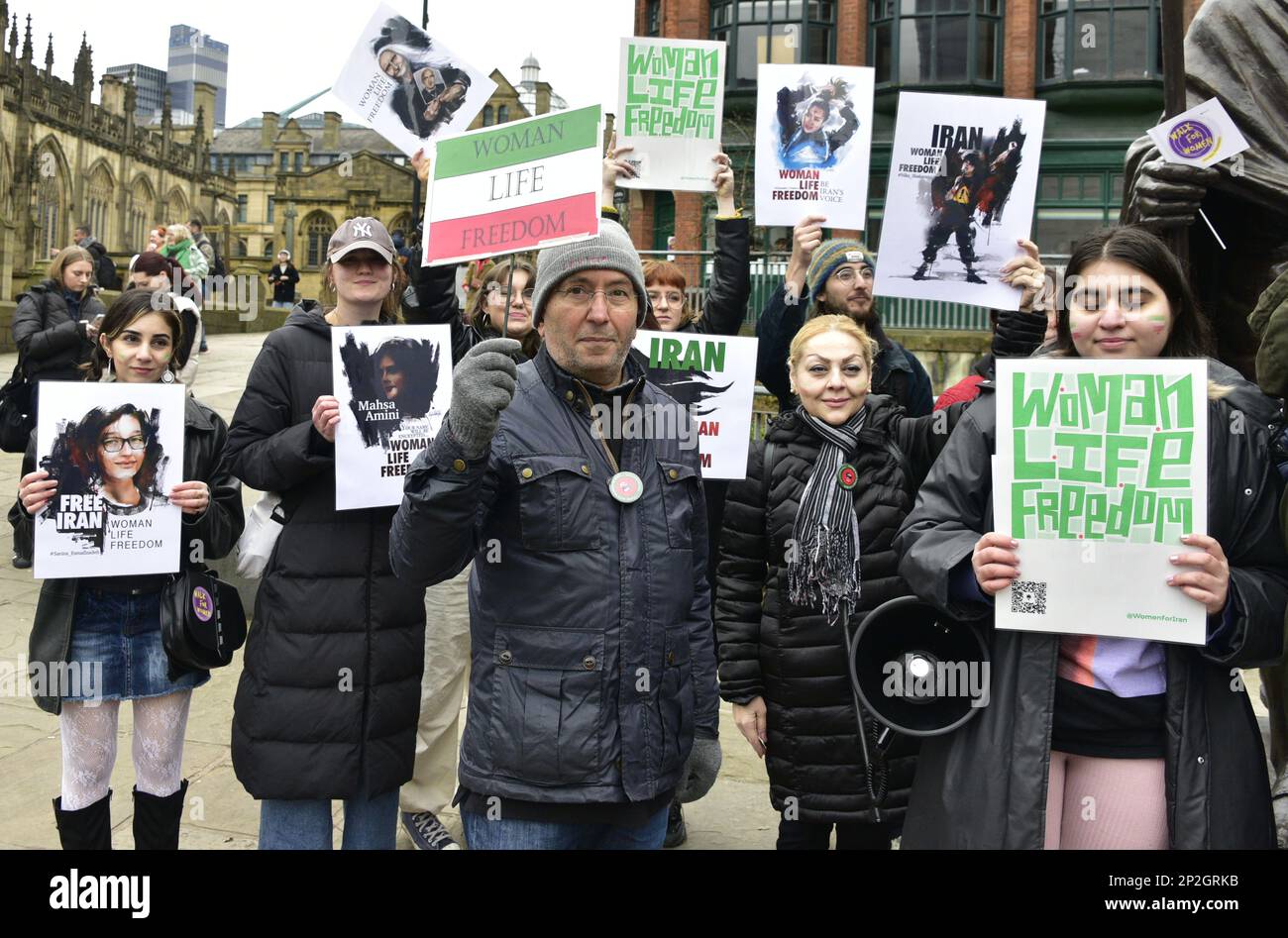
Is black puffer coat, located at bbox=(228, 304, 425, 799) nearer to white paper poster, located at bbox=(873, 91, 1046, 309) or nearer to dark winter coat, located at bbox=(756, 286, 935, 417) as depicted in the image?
dark winter coat, located at bbox=(756, 286, 935, 417)

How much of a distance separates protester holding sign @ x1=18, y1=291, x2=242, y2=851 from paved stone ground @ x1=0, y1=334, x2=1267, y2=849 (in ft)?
2.42

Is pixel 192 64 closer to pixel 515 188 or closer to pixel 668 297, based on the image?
pixel 668 297

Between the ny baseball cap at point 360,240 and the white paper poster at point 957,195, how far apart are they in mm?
1989

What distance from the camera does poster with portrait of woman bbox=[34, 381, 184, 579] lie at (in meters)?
3.43

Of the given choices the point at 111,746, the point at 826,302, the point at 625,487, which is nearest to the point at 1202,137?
the point at 826,302

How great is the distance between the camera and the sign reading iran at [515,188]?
2.67 meters

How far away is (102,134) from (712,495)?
72.6 metres

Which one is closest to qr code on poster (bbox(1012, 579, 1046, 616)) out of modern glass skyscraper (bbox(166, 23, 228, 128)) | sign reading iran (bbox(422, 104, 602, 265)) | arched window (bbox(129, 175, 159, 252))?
sign reading iran (bbox(422, 104, 602, 265))

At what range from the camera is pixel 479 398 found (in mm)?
2320

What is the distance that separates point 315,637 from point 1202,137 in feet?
10.6

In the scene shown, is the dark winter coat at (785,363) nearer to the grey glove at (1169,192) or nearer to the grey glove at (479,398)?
the grey glove at (1169,192)

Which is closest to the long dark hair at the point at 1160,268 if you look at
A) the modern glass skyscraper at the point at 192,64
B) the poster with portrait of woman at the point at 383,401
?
the poster with portrait of woman at the point at 383,401
